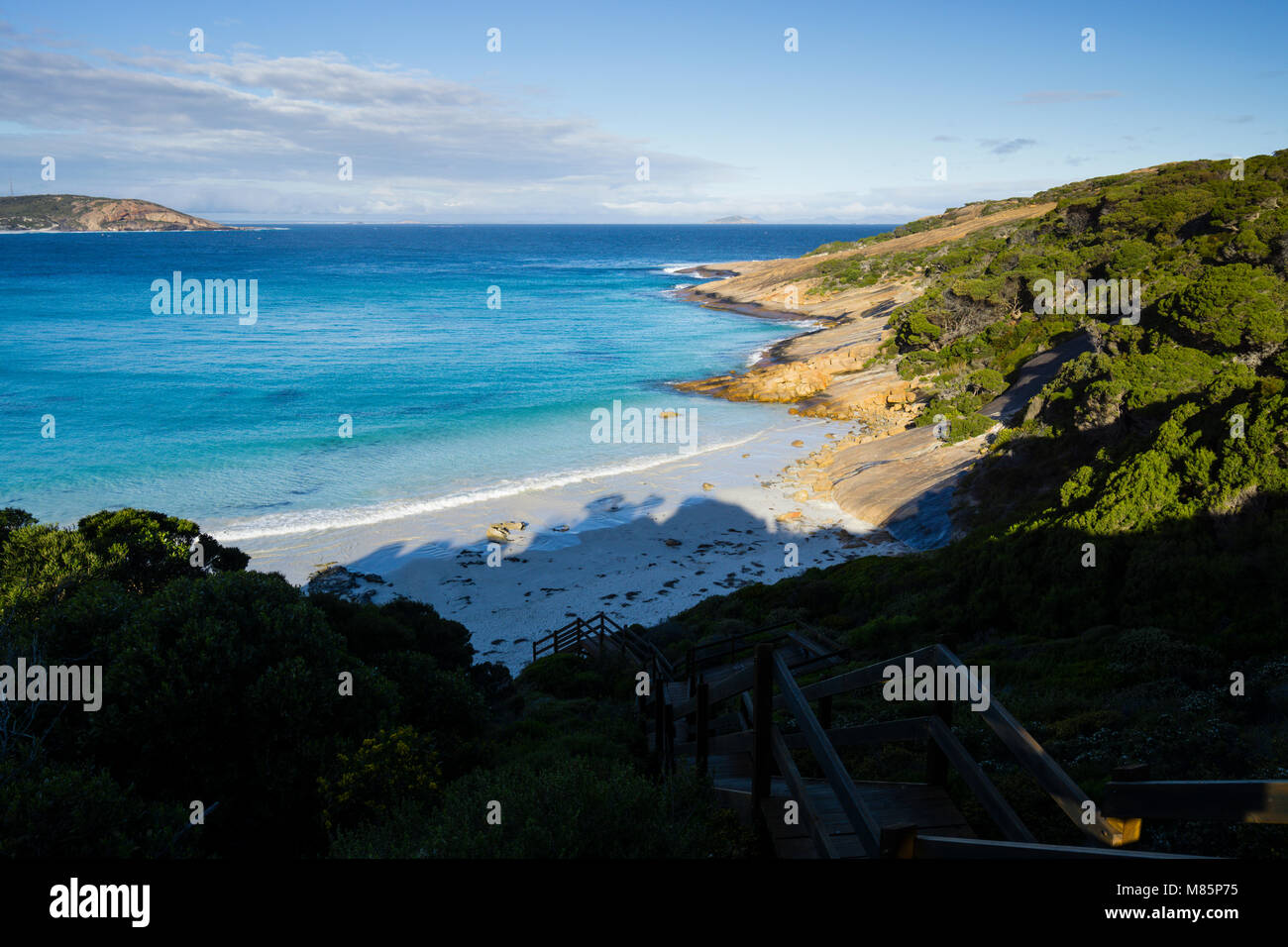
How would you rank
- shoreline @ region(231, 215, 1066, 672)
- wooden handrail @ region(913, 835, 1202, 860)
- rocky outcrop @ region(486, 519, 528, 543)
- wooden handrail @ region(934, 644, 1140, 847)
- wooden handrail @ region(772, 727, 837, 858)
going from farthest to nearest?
rocky outcrop @ region(486, 519, 528, 543) < shoreline @ region(231, 215, 1066, 672) < wooden handrail @ region(772, 727, 837, 858) < wooden handrail @ region(934, 644, 1140, 847) < wooden handrail @ region(913, 835, 1202, 860)

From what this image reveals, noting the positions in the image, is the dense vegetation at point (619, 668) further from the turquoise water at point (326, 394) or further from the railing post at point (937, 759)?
the turquoise water at point (326, 394)

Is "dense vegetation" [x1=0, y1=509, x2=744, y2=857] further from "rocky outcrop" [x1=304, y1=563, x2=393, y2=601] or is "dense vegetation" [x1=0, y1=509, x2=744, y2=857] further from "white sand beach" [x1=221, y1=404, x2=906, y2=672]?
"rocky outcrop" [x1=304, y1=563, x2=393, y2=601]

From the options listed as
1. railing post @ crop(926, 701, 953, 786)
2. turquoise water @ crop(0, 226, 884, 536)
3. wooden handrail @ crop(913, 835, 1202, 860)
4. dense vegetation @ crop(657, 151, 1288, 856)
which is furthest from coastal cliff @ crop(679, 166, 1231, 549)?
wooden handrail @ crop(913, 835, 1202, 860)

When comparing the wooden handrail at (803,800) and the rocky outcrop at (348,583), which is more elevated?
the wooden handrail at (803,800)

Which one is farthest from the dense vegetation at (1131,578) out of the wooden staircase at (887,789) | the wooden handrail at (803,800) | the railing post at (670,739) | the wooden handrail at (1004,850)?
the wooden handrail at (1004,850)

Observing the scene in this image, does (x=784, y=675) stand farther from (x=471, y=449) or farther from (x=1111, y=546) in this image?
(x=471, y=449)
